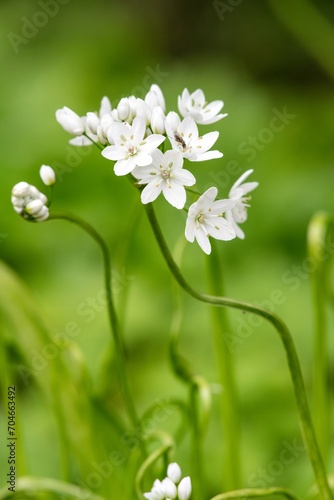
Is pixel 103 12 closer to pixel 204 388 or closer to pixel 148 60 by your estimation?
pixel 148 60

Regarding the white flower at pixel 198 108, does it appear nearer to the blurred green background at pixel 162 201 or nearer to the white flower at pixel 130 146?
the white flower at pixel 130 146

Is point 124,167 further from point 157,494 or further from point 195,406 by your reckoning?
point 195,406

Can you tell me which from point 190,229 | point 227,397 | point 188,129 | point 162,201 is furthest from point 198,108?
A: point 162,201

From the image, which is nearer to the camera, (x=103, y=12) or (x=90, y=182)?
(x=90, y=182)

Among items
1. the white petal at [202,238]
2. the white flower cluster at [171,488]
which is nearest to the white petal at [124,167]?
the white petal at [202,238]

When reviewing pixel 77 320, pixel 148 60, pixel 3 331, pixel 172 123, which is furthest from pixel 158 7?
pixel 172 123

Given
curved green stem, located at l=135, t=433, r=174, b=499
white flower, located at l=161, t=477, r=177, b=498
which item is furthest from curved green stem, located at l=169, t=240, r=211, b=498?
white flower, located at l=161, t=477, r=177, b=498

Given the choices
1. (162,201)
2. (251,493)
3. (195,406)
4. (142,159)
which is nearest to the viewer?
(142,159)
